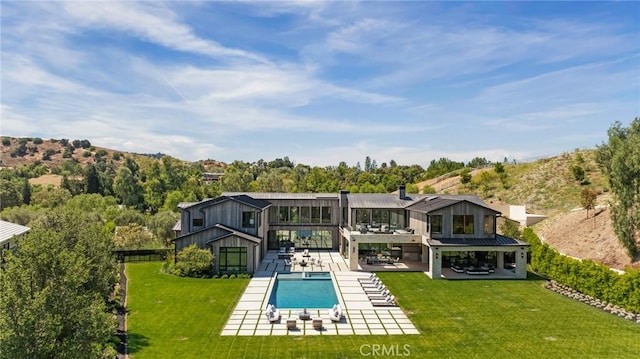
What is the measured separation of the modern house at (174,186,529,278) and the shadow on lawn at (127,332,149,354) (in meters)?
10.4

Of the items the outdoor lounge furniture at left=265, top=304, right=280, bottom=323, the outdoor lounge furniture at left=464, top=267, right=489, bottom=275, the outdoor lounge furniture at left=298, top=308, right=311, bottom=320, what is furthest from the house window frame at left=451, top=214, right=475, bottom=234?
the outdoor lounge furniture at left=265, top=304, right=280, bottom=323

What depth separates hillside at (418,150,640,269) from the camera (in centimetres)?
2798

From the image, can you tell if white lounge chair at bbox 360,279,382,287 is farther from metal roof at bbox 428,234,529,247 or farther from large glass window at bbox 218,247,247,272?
large glass window at bbox 218,247,247,272

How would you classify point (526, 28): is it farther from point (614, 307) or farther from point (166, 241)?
point (166, 241)

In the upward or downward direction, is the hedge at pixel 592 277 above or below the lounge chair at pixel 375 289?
above

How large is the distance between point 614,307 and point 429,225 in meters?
10.5

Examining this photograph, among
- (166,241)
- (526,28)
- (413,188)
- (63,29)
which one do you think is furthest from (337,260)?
(413,188)

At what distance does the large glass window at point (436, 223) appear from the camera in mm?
26453

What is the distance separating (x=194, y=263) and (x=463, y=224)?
56.2 ft

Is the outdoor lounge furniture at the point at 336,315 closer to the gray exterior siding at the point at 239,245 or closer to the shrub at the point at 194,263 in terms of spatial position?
the gray exterior siding at the point at 239,245

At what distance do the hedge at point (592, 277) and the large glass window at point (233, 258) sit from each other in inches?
727

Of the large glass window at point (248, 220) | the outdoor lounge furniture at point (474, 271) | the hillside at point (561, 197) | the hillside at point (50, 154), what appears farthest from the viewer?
the hillside at point (50, 154)

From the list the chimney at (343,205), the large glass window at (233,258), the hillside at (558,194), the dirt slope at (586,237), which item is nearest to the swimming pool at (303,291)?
the large glass window at (233,258)

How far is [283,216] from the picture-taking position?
118 feet
